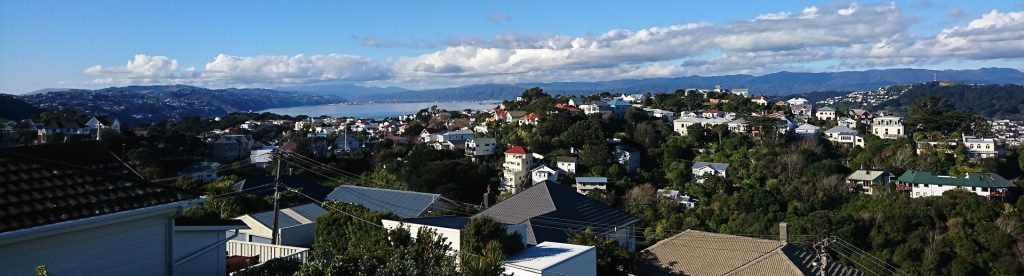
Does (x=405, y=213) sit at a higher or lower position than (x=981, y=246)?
higher

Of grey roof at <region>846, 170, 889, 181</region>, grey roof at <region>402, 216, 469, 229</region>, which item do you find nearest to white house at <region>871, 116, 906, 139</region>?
grey roof at <region>846, 170, 889, 181</region>

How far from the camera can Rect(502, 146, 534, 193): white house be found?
45750mm

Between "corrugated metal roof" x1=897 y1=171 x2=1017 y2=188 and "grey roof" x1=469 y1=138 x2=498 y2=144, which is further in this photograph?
"grey roof" x1=469 y1=138 x2=498 y2=144

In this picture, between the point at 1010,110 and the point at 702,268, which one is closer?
the point at 702,268

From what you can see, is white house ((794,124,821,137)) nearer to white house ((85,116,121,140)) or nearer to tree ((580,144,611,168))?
tree ((580,144,611,168))

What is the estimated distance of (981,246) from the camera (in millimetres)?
32188

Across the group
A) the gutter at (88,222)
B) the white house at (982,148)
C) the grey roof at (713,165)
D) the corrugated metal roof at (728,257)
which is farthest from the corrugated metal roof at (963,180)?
the gutter at (88,222)

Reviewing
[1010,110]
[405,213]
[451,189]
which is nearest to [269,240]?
[405,213]

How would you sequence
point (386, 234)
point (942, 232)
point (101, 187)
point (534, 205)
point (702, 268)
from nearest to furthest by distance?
1. point (101, 187)
2. point (386, 234)
3. point (702, 268)
4. point (534, 205)
5. point (942, 232)

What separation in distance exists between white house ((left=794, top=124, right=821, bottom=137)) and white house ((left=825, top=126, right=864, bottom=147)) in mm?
947

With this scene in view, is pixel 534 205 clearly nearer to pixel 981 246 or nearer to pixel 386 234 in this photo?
pixel 386 234

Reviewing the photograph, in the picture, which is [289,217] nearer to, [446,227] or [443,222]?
[443,222]

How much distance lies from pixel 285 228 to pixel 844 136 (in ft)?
167

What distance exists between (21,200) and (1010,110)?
539 feet
